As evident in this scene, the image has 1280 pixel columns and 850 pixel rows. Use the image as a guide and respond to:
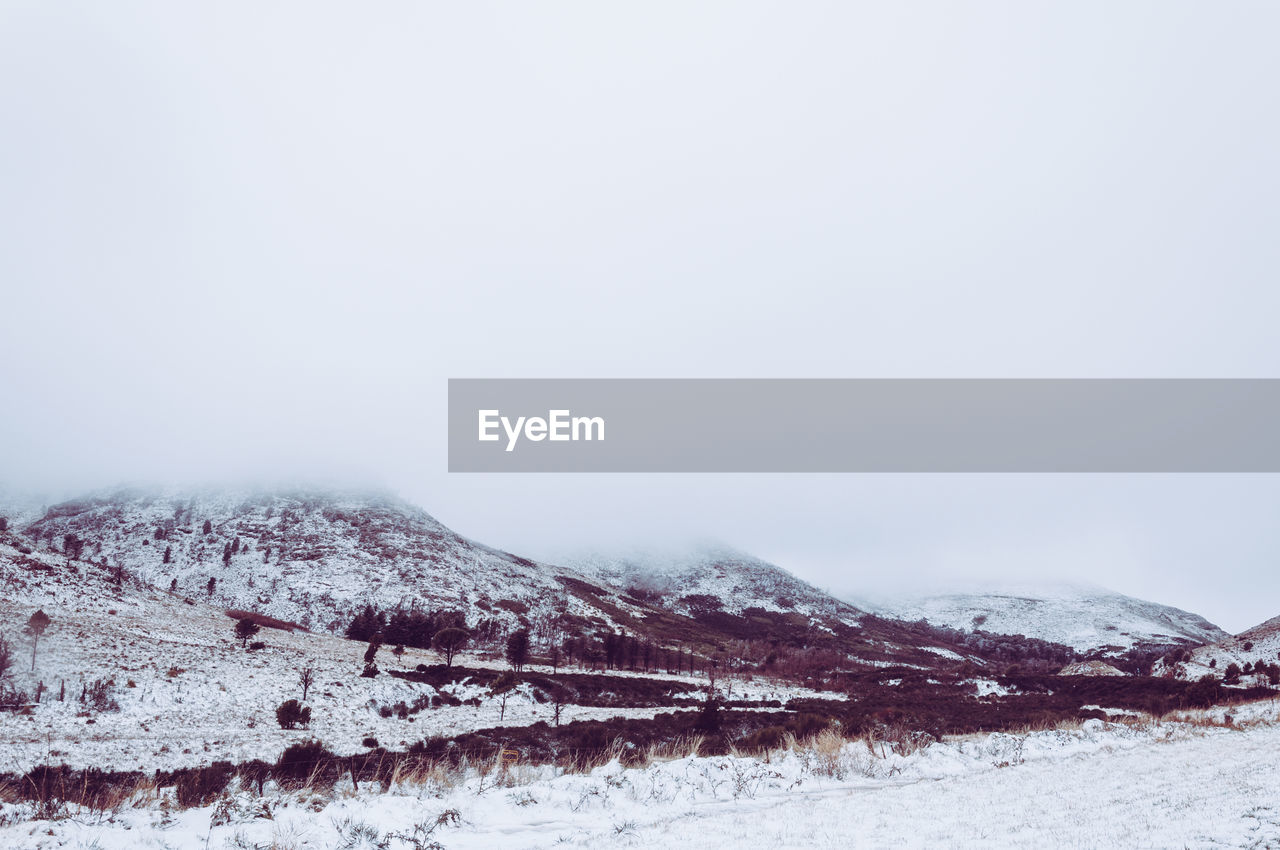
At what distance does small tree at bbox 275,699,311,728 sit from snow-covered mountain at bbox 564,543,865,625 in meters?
133

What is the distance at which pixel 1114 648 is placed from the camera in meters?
136

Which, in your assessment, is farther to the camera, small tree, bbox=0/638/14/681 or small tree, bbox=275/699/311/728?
small tree, bbox=275/699/311/728


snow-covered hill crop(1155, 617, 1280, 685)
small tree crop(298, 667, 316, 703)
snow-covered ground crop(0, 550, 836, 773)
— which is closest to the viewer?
snow-covered ground crop(0, 550, 836, 773)

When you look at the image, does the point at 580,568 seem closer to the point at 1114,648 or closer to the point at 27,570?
the point at 1114,648

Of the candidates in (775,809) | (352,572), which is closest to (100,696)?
(775,809)

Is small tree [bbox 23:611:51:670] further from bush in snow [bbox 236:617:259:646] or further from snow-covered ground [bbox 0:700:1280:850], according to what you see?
snow-covered ground [bbox 0:700:1280:850]

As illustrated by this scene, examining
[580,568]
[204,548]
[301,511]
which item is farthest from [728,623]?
[204,548]

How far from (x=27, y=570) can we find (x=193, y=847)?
49785 millimetres

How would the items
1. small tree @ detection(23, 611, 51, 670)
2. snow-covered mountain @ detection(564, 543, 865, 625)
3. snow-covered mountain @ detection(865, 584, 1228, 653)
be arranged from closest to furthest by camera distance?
small tree @ detection(23, 611, 51, 670) < snow-covered mountain @ detection(865, 584, 1228, 653) < snow-covered mountain @ detection(564, 543, 865, 625)

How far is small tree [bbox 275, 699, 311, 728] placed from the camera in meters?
27.3

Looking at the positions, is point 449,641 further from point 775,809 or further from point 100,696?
point 775,809

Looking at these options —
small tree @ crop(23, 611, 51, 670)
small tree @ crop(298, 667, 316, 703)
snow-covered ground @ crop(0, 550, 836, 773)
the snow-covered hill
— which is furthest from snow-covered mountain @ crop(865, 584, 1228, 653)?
small tree @ crop(23, 611, 51, 670)

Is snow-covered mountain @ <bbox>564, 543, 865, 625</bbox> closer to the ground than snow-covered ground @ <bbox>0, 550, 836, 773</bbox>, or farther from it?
closer to the ground

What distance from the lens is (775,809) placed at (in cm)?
1179
